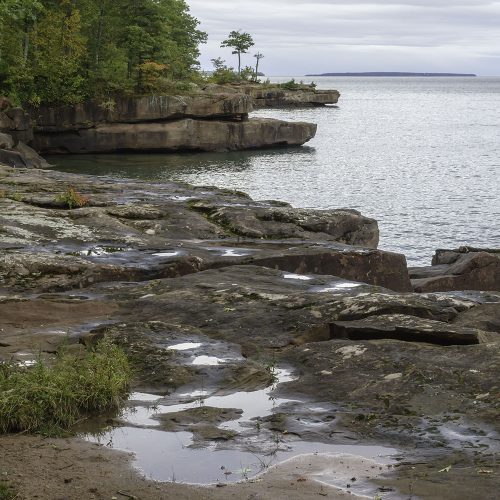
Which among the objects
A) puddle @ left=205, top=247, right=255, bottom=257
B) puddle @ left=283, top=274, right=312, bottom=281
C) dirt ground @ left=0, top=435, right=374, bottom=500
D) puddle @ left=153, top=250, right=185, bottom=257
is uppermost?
puddle @ left=153, top=250, right=185, bottom=257

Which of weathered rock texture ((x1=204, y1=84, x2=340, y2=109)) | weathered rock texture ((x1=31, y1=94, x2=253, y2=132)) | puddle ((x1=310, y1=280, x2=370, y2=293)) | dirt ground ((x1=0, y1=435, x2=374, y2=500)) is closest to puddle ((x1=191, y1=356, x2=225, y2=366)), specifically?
dirt ground ((x1=0, y1=435, x2=374, y2=500))

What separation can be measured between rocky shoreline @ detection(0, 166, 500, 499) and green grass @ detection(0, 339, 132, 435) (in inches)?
9.3

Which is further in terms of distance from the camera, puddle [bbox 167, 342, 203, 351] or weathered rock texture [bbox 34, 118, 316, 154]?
weathered rock texture [bbox 34, 118, 316, 154]

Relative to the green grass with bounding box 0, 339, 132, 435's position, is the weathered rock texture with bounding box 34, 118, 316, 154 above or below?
above

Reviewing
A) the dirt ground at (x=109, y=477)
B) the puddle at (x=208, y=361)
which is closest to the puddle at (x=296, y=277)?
the puddle at (x=208, y=361)

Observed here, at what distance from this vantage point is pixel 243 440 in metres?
7.80

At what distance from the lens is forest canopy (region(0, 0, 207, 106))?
219 ft

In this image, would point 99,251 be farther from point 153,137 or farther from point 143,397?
point 153,137

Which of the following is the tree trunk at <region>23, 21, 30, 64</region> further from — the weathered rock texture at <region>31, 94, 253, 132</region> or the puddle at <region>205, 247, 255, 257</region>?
the puddle at <region>205, 247, 255, 257</region>

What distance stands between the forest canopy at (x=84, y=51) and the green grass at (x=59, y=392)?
193ft

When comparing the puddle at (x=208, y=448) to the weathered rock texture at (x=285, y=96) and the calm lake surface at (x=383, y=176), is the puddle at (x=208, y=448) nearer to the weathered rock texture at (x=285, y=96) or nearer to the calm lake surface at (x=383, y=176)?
the calm lake surface at (x=383, y=176)

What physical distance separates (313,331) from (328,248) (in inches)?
254

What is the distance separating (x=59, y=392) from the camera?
8.08 meters

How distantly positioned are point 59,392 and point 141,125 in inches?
2386
